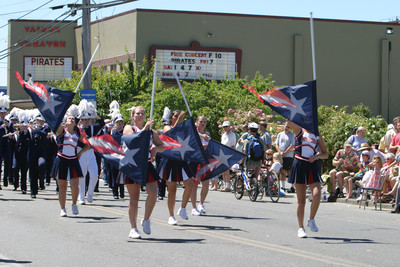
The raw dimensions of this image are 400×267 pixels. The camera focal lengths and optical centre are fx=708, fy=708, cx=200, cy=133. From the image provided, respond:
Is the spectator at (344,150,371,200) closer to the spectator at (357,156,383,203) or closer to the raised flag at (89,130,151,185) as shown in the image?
the spectator at (357,156,383,203)

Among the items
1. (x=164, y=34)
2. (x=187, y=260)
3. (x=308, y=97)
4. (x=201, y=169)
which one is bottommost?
(x=187, y=260)

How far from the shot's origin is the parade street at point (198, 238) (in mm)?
8297

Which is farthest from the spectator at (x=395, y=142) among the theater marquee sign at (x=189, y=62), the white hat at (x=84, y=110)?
the theater marquee sign at (x=189, y=62)

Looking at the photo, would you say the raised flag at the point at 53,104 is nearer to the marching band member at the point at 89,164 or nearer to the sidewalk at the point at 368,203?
the marching band member at the point at 89,164

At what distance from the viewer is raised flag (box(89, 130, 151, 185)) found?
951cm

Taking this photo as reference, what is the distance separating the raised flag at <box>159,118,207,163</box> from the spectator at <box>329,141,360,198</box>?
6339 mm

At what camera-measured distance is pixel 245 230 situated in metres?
11.0

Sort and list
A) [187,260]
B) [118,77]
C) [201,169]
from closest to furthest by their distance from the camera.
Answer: [187,260], [201,169], [118,77]

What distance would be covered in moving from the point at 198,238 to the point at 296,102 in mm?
2455

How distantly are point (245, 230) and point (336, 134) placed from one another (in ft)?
37.1

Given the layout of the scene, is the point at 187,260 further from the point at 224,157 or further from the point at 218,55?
the point at 218,55

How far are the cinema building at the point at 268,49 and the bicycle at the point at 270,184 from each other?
22.7 meters

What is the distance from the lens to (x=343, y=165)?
1695 centimetres

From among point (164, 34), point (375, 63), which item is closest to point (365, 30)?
point (375, 63)
